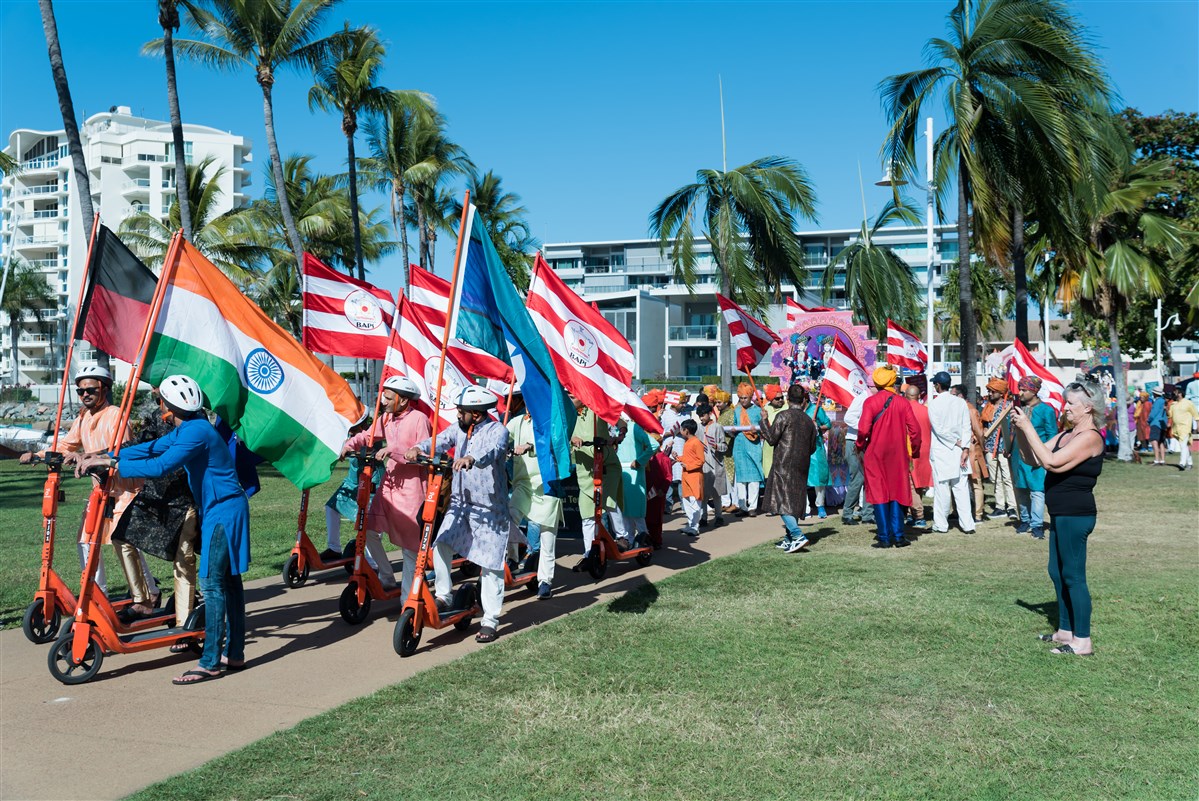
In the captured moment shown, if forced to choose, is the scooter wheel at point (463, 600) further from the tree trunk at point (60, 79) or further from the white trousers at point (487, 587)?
the tree trunk at point (60, 79)

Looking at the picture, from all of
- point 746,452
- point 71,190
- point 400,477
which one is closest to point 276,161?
point 746,452

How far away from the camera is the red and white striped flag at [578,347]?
31.7 ft

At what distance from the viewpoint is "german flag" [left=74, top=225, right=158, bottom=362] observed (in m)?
7.73

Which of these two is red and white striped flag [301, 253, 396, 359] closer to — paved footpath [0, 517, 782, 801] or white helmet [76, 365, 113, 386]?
paved footpath [0, 517, 782, 801]

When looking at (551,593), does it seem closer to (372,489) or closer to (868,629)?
(372,489)

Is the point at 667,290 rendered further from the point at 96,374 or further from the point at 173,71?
the point at 96,374

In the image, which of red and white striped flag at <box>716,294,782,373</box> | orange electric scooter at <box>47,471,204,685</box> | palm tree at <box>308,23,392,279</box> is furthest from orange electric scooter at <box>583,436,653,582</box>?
palm tree at <box>308,23,392,279</box>

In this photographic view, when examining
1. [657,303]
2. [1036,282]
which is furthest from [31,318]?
[1036,282]

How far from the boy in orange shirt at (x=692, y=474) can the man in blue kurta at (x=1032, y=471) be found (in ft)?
13.2

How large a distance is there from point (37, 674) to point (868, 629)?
587 cm

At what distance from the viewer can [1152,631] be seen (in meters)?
8.30

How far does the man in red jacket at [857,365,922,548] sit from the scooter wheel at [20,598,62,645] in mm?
8741

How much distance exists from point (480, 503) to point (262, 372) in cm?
186

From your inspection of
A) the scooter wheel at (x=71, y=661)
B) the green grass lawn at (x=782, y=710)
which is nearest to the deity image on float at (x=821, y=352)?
the green grass lawn at (x=782, y=710)
